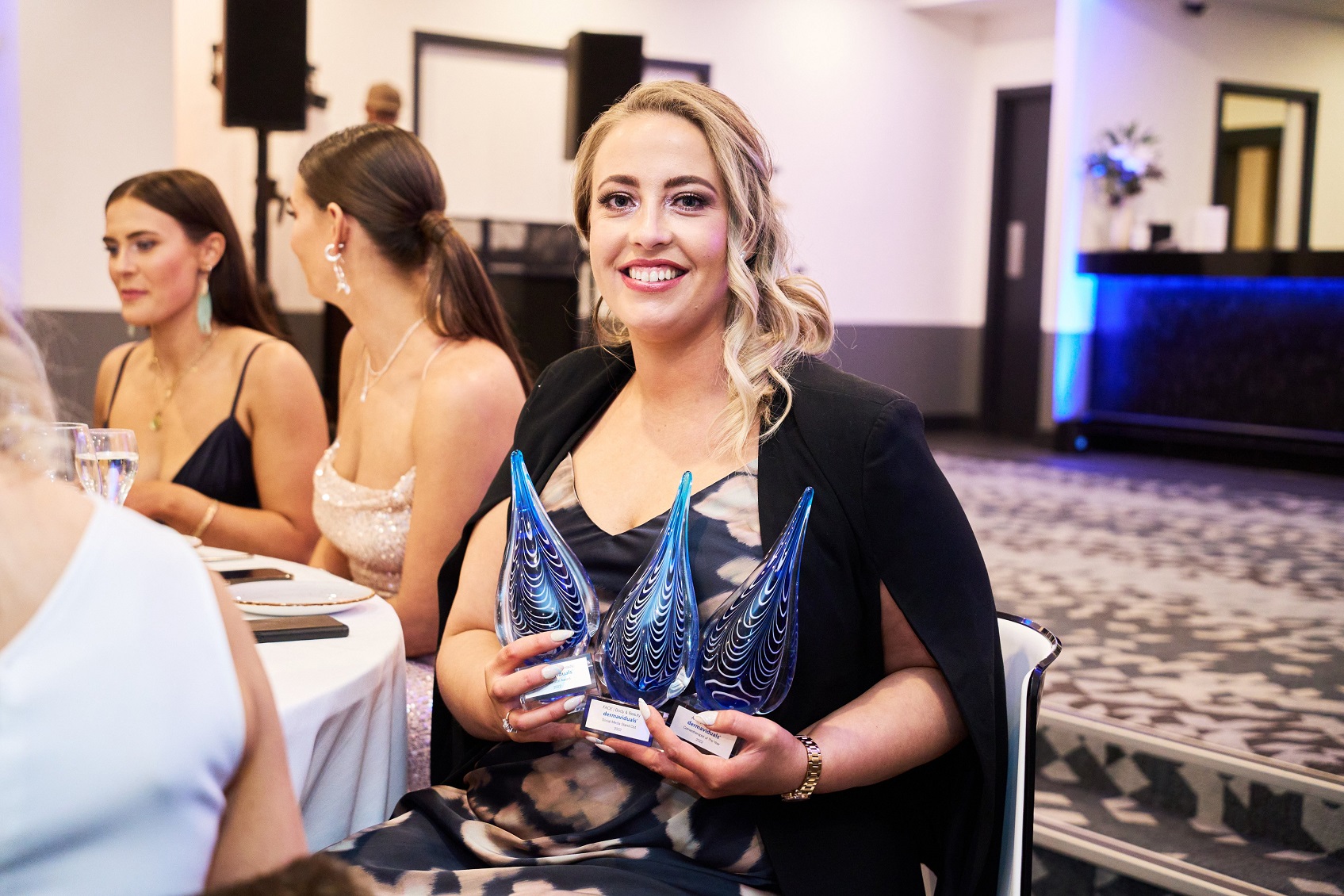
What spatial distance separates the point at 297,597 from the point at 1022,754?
3.13 feet

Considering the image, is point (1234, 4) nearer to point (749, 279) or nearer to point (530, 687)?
point (749, 279)

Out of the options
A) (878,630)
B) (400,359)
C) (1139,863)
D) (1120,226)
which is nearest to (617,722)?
(878,630)

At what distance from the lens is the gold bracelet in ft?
8.12

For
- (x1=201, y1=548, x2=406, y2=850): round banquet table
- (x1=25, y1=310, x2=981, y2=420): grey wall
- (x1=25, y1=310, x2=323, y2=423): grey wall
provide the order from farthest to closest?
(x1=25, y1=310, x2=981, y2=420): grey wall
(x1=25, y1=310, x2=323, y2=423): grey wall
(x1=201, y1=548, x2=406, y2=850): round banquet table

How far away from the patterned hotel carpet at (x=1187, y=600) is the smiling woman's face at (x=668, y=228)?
75.8 inches

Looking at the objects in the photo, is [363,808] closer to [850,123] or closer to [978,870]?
[978,870]

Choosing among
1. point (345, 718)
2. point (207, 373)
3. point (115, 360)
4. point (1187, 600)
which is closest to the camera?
point (345, 718)

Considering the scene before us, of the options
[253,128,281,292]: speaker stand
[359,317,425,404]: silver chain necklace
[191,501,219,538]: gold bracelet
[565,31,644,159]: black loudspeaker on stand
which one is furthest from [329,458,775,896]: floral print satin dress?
[565,31,644,159]: black loudspeaker on stand

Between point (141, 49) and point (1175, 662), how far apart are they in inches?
183

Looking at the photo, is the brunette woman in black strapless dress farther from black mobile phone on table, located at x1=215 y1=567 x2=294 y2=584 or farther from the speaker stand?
the speaker stand

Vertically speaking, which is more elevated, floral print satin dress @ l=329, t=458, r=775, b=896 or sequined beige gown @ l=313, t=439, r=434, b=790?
sequined beige gown @ l=313, t=439, r=434, b=790

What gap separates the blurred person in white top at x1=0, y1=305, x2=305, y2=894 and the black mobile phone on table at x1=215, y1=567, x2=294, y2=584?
1.07 m

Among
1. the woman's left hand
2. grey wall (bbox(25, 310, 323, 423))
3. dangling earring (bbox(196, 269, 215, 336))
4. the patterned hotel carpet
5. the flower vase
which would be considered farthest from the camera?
the flower vase

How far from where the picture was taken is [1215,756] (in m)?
2.72
